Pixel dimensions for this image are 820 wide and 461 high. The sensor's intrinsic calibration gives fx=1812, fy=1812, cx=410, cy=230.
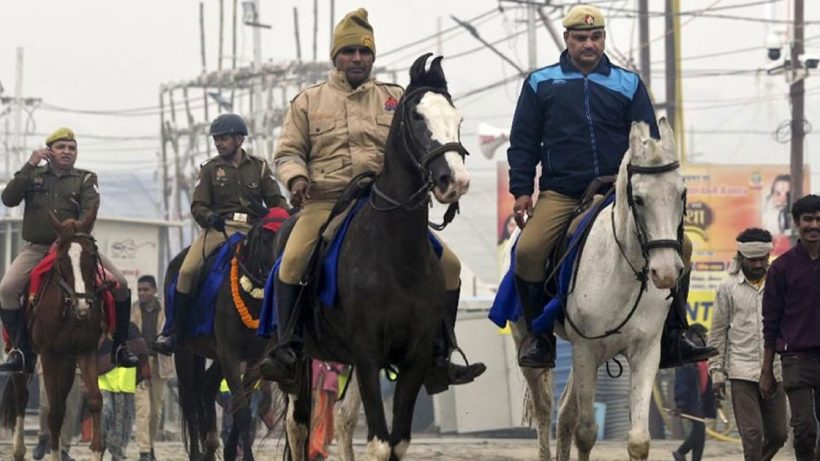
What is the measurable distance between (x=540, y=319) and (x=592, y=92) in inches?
65.3

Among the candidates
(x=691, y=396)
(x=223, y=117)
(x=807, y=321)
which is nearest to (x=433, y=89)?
(x=807, y=321)

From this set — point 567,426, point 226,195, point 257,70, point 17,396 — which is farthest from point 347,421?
point 257,70

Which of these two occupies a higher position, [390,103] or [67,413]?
[390,103]

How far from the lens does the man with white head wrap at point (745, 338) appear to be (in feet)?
49.8

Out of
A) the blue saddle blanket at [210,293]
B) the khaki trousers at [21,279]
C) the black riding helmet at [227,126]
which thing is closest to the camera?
the blue saddle blanket at [210,293]

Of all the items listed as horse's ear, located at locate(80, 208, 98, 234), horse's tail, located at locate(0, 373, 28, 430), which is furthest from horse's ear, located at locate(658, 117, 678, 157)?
horse's tail, located at locate(0, 373, 28, 430)

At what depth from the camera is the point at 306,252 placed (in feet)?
39.3

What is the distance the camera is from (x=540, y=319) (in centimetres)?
1250

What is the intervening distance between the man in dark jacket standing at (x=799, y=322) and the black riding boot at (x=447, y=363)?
257 cm

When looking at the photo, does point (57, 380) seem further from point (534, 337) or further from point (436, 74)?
point (436, 74)

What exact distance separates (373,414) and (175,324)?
6.43 meters

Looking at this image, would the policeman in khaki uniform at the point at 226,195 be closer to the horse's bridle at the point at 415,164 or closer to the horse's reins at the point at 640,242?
the horse's reins at the point at 640,242

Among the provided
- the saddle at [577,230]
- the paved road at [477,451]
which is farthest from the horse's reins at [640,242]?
the paved road at [477,451]

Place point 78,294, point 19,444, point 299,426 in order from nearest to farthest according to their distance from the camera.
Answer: point 299,426
point 78,294
point 19,444
